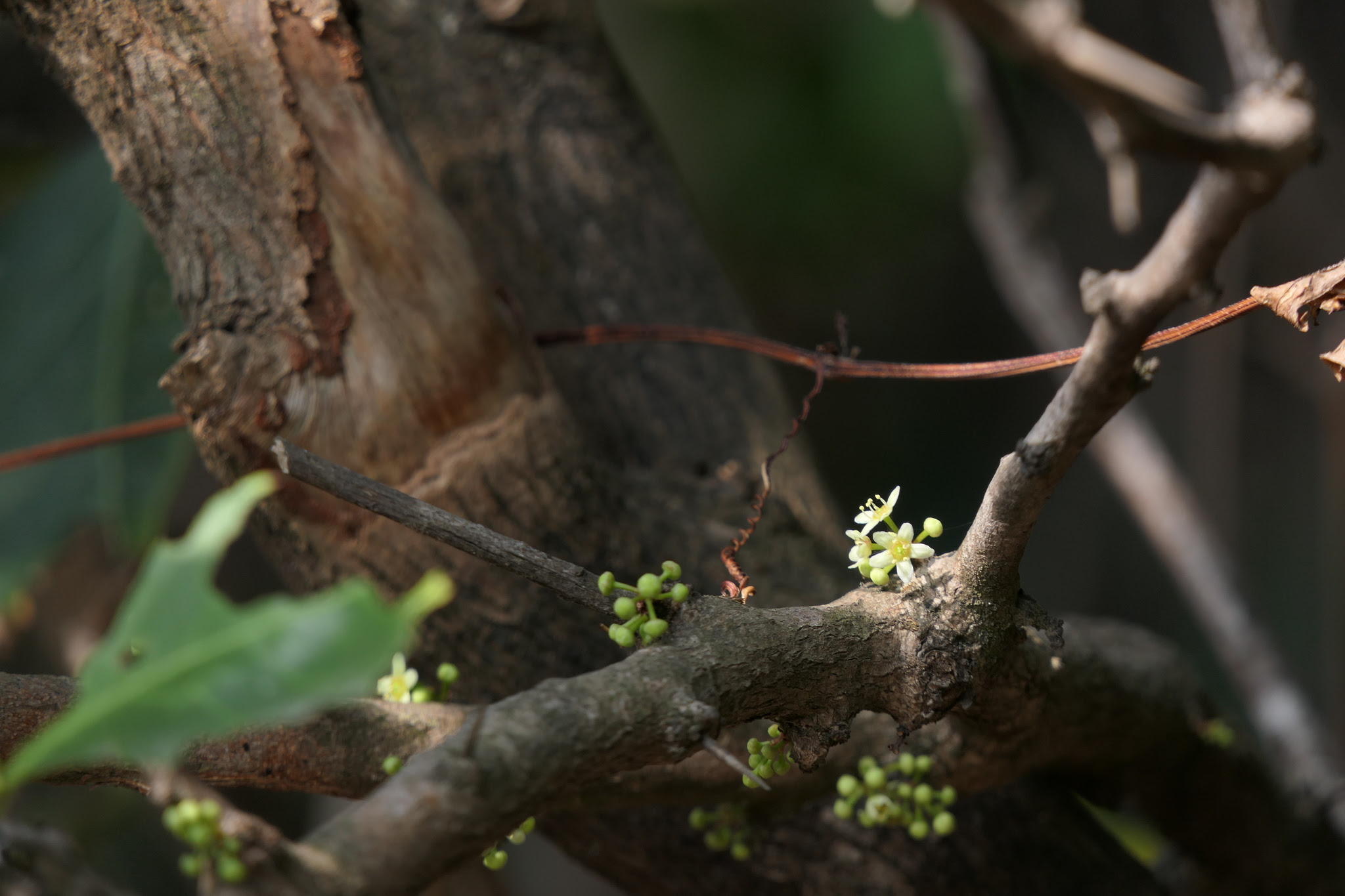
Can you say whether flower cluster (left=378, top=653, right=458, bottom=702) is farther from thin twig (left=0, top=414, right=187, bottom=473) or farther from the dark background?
the dark background

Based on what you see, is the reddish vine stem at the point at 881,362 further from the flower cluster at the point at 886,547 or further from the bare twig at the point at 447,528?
the bare twig at the point at 447,528

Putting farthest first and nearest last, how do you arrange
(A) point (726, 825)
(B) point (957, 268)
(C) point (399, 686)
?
(B) point (957, 268)
(A) point (726, 825)
(C) point (399, 686)

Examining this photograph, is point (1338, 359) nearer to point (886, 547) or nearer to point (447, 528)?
point (886, 547)

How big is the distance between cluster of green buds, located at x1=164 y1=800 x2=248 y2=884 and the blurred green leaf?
0.78 m

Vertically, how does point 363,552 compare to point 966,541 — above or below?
below

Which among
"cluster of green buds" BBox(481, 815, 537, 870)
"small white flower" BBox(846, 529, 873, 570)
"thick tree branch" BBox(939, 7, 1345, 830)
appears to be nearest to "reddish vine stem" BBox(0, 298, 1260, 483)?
"small white flower" BBox(846, 529, 873, 570)

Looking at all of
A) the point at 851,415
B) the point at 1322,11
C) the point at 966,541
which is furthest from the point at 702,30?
the point at 966,541

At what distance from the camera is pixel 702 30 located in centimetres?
196

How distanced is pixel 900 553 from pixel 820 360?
17 centimetres

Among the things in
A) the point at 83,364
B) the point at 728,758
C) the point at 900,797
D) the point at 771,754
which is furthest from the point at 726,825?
the point at 83,364

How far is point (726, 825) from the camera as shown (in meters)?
0.74

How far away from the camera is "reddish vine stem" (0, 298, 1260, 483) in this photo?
47 cm

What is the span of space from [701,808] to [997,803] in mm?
255

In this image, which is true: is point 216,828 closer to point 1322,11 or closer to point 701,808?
point 701,808
